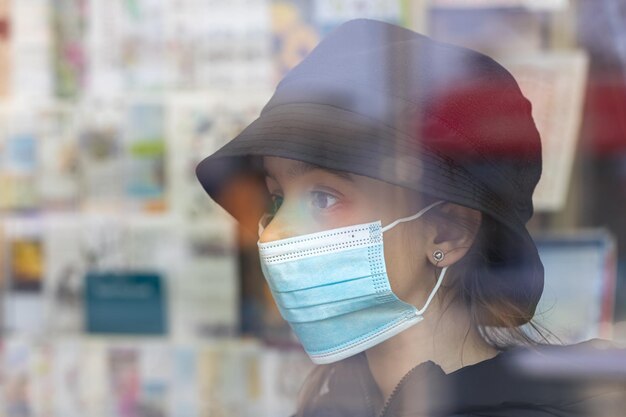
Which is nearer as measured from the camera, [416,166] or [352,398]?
[416,166]

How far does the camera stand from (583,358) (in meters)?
1.52

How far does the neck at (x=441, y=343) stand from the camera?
1378 mm

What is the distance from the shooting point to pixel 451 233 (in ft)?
4.43

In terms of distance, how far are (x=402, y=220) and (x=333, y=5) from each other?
977 mm

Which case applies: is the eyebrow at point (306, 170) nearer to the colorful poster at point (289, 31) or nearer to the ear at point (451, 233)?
the ear at point (451, 233)

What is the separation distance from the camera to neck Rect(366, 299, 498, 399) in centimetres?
138

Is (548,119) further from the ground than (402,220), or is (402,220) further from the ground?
(548,119)

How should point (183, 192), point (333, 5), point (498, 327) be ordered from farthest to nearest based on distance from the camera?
1. point (183, 192)
2. point (333, 5)
3. point (498, 327)

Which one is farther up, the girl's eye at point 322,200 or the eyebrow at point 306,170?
the eyebrow at point 306,170

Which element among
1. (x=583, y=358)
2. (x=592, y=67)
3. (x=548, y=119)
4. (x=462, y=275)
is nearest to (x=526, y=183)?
(x=462, y=275)

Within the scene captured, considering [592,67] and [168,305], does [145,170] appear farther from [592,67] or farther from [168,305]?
[592,67]

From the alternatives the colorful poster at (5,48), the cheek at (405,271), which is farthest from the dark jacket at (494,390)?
the colorful poster at (5,48)

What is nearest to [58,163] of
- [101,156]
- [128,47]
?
[101,156]

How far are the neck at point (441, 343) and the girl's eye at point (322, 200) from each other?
22 cm
